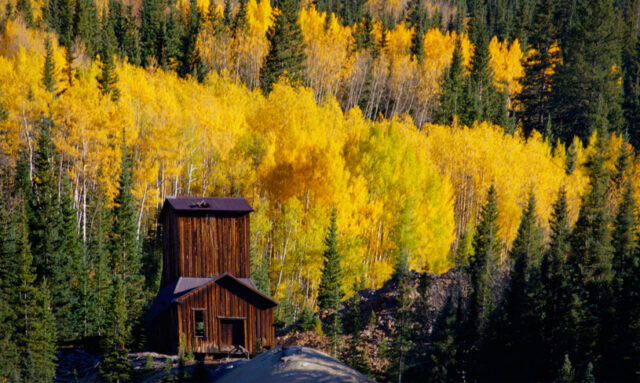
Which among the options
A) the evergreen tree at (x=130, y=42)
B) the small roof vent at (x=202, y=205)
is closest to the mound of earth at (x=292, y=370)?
the small roof vent at (x=202, y=205)

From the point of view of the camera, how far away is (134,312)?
3847 centimetres

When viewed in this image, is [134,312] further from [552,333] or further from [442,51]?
[442,51]

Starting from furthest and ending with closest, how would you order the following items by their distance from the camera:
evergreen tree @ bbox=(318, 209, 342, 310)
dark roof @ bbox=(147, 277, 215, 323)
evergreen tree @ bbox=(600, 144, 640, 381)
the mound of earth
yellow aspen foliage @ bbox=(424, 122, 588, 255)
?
1. yellow aspen foliage @ bbox=(424, 122, 588, 255)
2. evergreen tree @ bbox=(318, 209, 342, 310)
3. dark roof @ bbox=(147, 277, 215, 323)
4. evergreen tree @ bbox=(600, 144, 640, 381)
5. the mound of earth

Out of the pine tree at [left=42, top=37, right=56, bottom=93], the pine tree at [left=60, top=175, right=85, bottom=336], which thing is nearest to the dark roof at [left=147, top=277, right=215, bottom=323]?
the pine tree at [left=60, top=175, right=85, bottom=336]

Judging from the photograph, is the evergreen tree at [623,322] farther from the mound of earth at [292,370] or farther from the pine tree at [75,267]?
the pine tree at [75,267]

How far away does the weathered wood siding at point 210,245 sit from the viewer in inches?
1464

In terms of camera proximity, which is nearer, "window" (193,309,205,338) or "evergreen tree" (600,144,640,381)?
"evergreen tree" (600,144,640,381)

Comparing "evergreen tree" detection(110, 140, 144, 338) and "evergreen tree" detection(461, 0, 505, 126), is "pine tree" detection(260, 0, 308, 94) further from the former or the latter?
"evergreen tree" detection(110, 140, 144, 338)

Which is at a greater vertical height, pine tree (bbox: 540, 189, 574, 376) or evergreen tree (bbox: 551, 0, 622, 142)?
evergreen tree (bbox: 551, 0, 622, 142)

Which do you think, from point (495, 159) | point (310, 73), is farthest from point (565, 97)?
point (310, 73)

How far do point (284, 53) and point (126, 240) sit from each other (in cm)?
3496

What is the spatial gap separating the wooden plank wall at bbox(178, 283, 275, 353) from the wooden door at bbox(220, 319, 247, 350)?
0.20 m

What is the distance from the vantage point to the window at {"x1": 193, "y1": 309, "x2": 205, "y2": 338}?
1387 inches

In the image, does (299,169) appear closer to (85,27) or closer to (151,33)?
(151,33)
